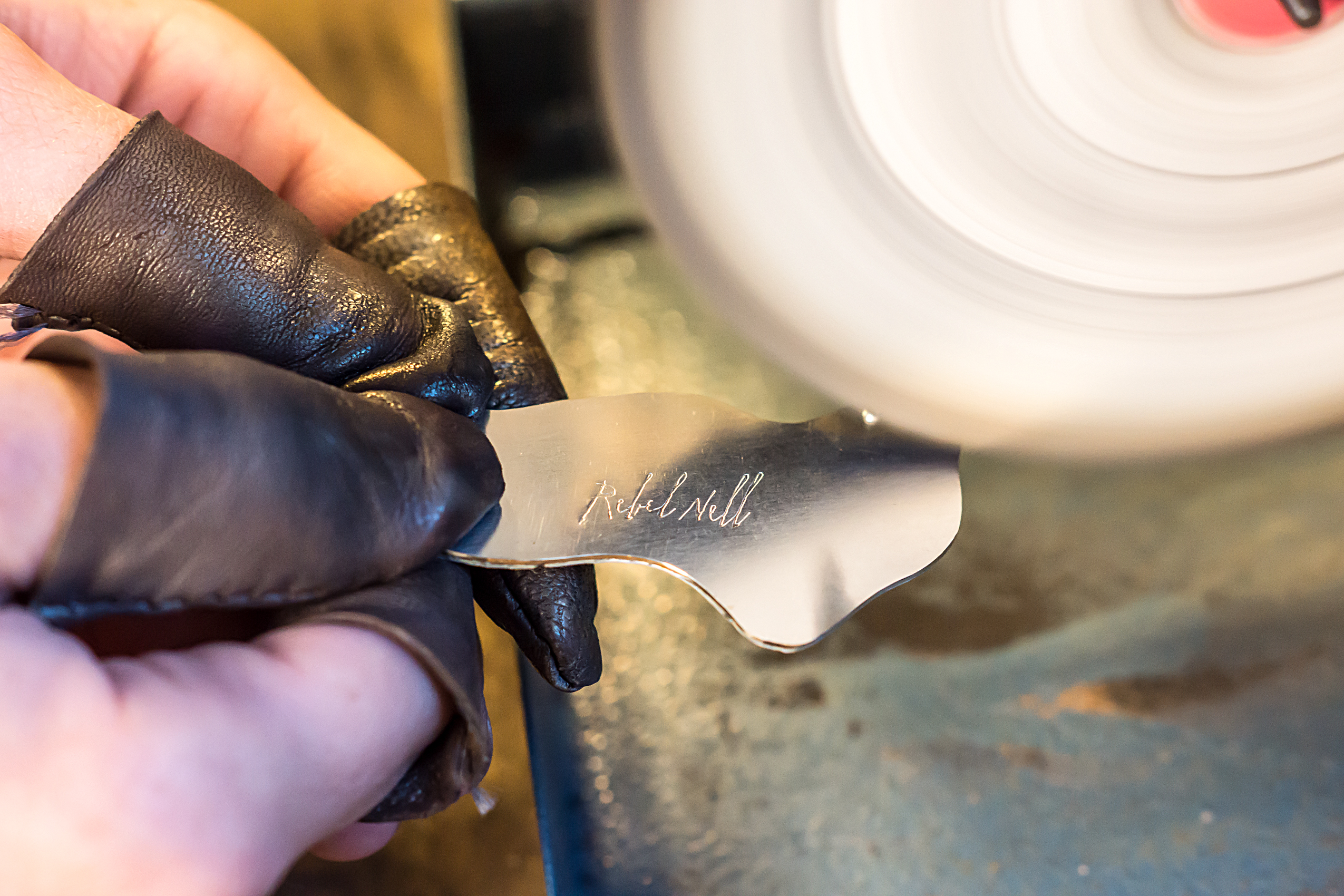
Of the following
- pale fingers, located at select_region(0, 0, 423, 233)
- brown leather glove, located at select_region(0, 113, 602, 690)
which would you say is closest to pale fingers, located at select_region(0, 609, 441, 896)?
brown leather glove, located at select_region(0, 113, 602, 690)

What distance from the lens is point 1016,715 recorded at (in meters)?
0.46

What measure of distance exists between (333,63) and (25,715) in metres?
0.63

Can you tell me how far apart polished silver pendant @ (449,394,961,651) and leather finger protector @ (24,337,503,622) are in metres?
0.05

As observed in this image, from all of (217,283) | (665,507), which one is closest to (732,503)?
(665,507)

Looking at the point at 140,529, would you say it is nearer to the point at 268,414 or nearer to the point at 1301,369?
the point at 268,414

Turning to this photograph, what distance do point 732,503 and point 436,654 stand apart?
0.16 metres

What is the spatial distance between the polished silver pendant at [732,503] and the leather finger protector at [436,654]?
3 cm

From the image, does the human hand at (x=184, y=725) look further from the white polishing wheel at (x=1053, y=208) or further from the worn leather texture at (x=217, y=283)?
the white polishing wheel at (x=1053, y=208)

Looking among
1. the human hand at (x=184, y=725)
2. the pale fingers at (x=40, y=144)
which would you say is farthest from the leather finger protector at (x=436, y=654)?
the pale fingers at (x=40, y=144)

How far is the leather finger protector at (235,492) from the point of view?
0.27 meters

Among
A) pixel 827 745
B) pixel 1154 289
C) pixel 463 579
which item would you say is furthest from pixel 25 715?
pixel 1154 289

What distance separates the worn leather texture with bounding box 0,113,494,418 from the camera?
35cm

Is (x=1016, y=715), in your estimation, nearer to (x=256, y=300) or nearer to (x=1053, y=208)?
(x=1053, y=208)

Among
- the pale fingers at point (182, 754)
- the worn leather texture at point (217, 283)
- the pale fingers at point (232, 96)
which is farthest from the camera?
the pale fingers at point (232, 96)
